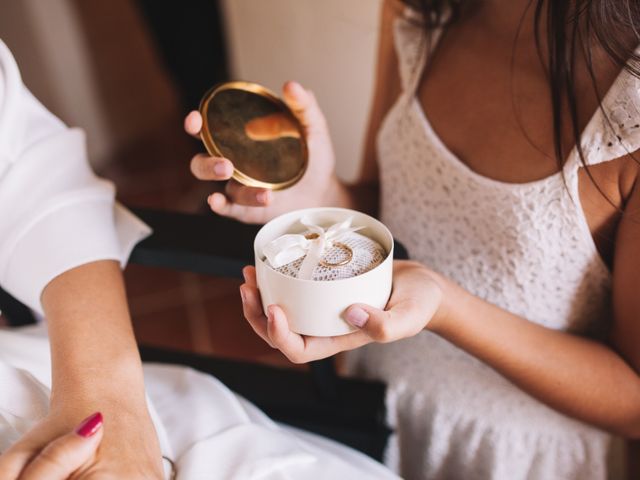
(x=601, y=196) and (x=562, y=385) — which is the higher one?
(x=601, y=196)

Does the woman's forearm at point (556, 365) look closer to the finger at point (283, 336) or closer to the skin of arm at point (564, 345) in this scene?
the skin of arm at point (564, 345)

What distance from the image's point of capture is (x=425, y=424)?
854 millimetres

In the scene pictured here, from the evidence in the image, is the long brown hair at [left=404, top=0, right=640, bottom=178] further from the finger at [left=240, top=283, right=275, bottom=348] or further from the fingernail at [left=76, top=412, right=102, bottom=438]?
the fingernail at [left=76, top=412, right=102, bottom=438]

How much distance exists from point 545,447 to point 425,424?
161 mm

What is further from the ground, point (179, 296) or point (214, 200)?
point (214, 200)

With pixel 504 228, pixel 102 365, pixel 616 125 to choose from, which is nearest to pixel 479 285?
pixel 504 228

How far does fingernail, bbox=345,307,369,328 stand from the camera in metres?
0.50

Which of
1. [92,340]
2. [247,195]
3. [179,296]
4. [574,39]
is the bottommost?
[179,296]

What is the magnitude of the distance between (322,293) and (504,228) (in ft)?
1.11

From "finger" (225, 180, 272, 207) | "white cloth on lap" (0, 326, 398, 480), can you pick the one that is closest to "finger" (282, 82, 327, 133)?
"finger" (225, 180, 272, 207)

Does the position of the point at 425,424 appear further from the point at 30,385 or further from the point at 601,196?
the point at 30,385

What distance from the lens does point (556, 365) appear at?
0.71 meters

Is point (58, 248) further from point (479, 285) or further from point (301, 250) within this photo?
point (479, 285)

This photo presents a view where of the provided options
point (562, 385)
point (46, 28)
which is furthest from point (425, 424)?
point (46, 28)
